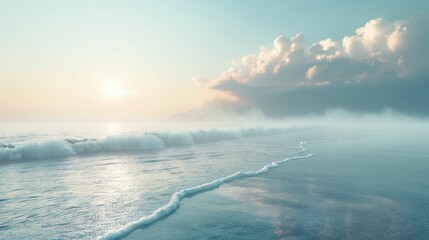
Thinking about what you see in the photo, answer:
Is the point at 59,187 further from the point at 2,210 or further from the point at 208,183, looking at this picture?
the point at 208,183

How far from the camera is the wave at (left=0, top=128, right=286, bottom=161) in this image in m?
24.8

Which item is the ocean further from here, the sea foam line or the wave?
the wave

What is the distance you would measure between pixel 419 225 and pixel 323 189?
177 inches

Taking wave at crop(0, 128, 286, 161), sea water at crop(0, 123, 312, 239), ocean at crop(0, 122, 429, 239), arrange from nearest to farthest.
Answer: ocean at crop(0, 122, 429, 239)
sea water at crop(0, 123, 312, 239)
wave at crop(0, 128, 286, 161)

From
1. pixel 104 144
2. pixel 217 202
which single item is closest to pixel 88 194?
pixel 217 202

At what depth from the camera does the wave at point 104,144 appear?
81.3ft

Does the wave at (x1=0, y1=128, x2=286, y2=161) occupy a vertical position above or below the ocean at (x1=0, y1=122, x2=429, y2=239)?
above

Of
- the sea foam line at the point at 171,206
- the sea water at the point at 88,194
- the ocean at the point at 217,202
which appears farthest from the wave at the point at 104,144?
the sea foam line at the point at 171,206

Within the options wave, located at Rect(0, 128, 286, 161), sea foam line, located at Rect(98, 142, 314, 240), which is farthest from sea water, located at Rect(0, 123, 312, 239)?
wave, located at Rect(0, 128, 286, 161)

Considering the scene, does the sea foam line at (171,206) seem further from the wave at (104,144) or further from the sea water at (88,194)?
the wave at (104,144)

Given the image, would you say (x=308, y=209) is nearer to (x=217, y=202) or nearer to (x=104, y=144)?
(x=217, y=202)

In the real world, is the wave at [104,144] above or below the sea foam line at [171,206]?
above

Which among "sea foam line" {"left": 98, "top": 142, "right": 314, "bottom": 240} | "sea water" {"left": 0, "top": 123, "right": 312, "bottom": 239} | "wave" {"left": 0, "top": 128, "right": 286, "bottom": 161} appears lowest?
"sea foam line" {"left": 98, "top": 142, "right": 314, "bottom": 240}

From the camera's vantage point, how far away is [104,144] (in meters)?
31.6
